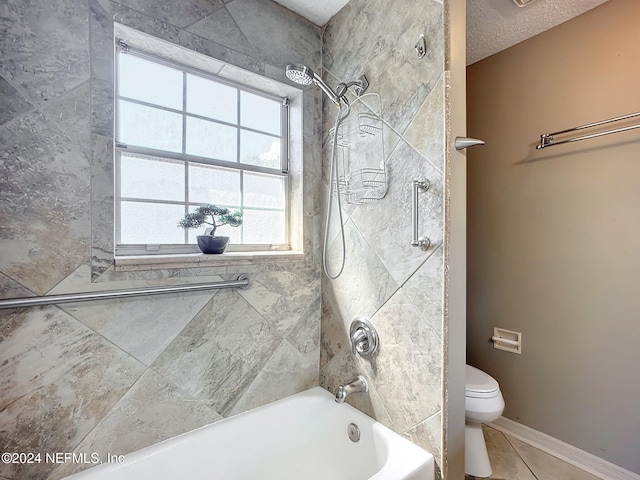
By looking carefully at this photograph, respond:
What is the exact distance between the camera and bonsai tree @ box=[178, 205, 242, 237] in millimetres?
1326

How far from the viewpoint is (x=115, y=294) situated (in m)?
1.09

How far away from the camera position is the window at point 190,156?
129 centimetres

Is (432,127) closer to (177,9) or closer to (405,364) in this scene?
(405,364)

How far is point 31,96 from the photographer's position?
0.98m

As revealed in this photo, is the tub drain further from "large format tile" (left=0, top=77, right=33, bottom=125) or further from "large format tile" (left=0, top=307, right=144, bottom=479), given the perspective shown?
"large format tile" (left=0, top=77, right=33, bottom=125)

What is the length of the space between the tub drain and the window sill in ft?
2.91

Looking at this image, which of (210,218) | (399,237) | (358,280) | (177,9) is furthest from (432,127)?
(177,9)

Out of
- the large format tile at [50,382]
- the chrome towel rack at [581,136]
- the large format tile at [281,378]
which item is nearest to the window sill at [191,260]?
the large format tile at [50,382]

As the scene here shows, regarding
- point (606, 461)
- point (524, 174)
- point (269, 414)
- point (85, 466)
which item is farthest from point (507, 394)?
point (85, 466)

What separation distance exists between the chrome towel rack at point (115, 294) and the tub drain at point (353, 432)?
868 mm

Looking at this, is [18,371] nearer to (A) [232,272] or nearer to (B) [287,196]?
(A) [232,272]

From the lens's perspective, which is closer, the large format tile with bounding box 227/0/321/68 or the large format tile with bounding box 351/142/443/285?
the large format tile with bounding box 351/142/443/285

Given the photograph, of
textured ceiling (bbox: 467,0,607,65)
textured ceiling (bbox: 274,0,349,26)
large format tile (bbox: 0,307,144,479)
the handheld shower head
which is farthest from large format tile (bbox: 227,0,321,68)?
large format tile (bbox: 0,307,144,479)

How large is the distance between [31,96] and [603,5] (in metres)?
2.84
